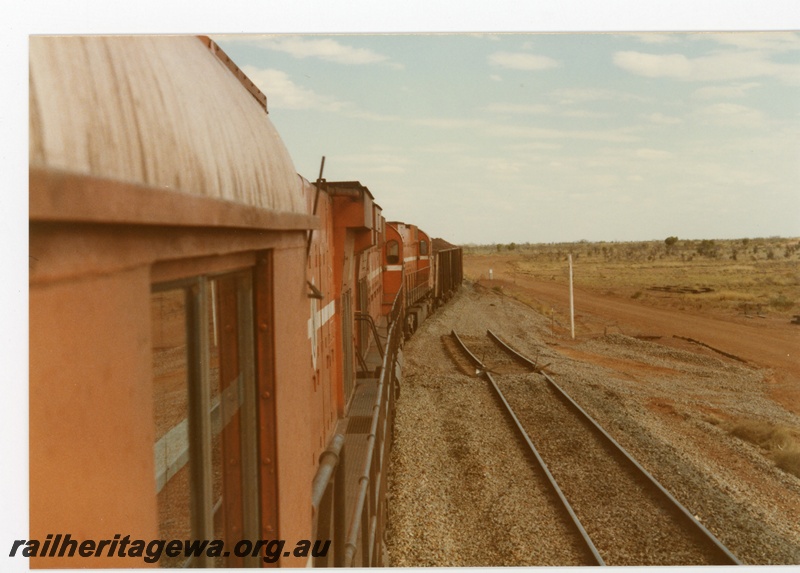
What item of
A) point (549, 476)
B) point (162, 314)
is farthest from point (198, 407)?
point (549, 476)

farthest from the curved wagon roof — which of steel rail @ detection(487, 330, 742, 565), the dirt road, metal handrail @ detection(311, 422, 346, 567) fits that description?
the dirt road

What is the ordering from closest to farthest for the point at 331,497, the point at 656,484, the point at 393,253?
the point at 331,497
the point at 656,484
the point at 393,253

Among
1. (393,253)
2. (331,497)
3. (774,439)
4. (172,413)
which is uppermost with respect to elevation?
(393,253)

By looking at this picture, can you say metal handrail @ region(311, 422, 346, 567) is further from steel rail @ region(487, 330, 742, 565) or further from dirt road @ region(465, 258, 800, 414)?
dirt road @ region(465, 258, 800, 414)

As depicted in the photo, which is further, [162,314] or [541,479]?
[541,479]

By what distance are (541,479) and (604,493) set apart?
2.49 feet

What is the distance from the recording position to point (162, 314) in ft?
5.21

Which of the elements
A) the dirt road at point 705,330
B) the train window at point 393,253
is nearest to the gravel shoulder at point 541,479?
the dirt road at point 705,330

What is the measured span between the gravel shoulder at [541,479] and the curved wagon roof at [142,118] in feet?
17.3

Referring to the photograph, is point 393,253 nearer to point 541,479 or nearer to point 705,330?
point 541,479

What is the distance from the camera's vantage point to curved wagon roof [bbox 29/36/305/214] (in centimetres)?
130

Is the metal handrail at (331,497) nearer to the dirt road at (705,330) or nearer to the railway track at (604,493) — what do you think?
the railway track at (604,493)

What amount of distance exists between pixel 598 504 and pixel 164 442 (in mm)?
6860

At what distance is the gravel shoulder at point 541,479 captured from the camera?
6695 millimetres
